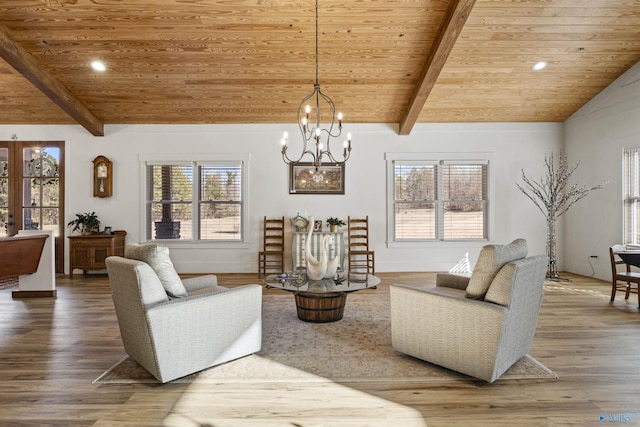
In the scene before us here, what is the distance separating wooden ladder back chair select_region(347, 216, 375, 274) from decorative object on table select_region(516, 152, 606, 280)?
2.89 m

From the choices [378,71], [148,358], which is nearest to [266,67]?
[378,71]

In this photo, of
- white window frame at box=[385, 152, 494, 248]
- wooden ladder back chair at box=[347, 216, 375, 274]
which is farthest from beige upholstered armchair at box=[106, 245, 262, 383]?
white window frame at box=[385, 152, 494, 248]

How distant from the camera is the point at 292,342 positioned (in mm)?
3287

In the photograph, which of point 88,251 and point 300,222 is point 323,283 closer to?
point 300,222

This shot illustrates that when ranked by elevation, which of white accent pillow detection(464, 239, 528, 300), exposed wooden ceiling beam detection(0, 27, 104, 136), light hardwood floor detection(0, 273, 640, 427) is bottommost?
light hardwood floor detection(0, 273, 640, 427)

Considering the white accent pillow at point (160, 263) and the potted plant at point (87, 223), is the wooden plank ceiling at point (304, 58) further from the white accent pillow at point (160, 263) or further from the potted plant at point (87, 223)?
the white accent pillow at point (160, 263)

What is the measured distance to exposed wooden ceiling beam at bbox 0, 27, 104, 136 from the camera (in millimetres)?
4715

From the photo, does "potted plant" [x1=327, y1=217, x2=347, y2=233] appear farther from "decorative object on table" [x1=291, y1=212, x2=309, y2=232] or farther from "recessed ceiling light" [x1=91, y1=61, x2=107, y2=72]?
"recessed ceiling light" [x1=91, y1=61, x2=107, y2=72]

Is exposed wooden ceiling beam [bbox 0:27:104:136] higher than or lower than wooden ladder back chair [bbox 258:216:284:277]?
higher

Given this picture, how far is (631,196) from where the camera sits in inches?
225

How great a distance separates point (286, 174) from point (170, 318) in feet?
15.6

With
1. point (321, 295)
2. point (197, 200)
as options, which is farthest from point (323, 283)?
point (197, 200)

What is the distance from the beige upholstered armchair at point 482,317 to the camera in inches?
95.9

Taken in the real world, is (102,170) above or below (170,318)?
above
